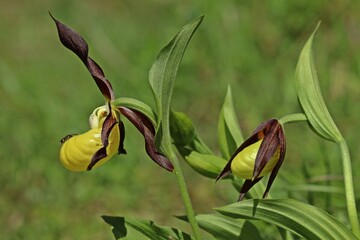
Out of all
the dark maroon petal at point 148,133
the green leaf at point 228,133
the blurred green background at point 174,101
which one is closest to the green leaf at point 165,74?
the dark maroon petal at point 148,133

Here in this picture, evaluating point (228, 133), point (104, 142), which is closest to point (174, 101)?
point (228, 133)

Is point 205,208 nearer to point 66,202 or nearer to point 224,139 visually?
point 66,202

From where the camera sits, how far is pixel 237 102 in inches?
97.1

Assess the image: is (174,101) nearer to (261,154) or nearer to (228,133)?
(228,133)

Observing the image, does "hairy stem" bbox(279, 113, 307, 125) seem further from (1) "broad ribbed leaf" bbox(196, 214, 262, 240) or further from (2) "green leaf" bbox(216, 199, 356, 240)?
(1) "broad ribbed leaf" bbox(196, 214, 262, 240)

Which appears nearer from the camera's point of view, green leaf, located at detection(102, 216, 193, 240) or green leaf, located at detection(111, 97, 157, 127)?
green leaf, located at detection(111, 97, 157, 127)

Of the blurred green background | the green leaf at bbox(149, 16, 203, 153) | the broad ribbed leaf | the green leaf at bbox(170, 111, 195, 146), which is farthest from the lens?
the blurred green background

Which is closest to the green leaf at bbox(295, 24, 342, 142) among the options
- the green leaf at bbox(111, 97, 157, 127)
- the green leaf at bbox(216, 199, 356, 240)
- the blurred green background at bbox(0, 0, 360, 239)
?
the green leaf at bbox(216, 199, 356, 240)

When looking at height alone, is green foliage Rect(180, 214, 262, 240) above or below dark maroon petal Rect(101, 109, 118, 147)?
below

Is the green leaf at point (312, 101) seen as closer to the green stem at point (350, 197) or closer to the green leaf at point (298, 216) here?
the green stem at point (350, 197)

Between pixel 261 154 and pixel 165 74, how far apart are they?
20 centimetres

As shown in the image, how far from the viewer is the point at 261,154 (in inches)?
42.0

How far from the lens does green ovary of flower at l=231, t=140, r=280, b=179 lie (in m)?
1.08

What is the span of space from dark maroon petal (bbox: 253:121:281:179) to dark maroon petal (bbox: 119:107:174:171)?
15 centimetres
